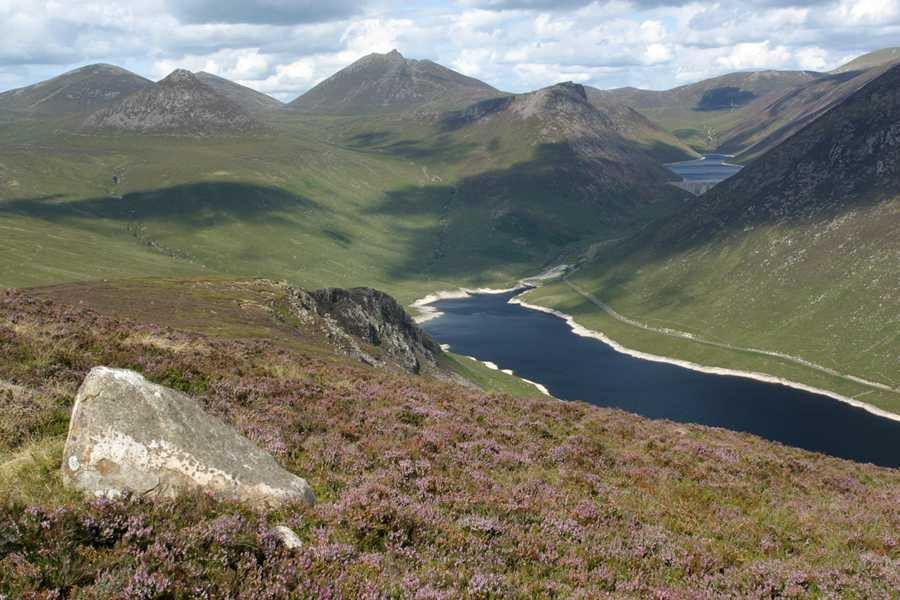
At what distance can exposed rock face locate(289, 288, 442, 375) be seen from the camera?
74.6m

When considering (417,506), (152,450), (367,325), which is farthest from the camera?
(367,325)

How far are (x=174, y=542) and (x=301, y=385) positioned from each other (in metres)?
17.1

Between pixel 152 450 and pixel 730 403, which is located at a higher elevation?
pixel 152 450

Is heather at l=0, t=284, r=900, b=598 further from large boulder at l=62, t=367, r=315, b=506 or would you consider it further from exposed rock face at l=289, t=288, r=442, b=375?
exposed rock face at l=289, t=288, r=442, b=375

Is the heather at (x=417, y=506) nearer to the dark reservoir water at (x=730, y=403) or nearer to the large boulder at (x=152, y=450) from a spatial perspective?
the large boulder at (x=152, y=450)

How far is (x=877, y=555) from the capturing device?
1709 centimetres

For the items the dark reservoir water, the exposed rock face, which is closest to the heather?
the exposed rock face

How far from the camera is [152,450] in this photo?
12086 millimetres

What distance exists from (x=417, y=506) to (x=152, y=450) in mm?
6049

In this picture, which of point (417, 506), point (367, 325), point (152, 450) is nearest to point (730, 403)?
point (367, 325)

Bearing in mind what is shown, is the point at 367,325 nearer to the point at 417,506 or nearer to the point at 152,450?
the point at 417,506

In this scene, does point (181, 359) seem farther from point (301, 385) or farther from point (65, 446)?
point (65, 446)

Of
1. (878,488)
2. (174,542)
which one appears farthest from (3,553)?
Answer: (878,488)

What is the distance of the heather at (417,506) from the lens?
9.76 m
